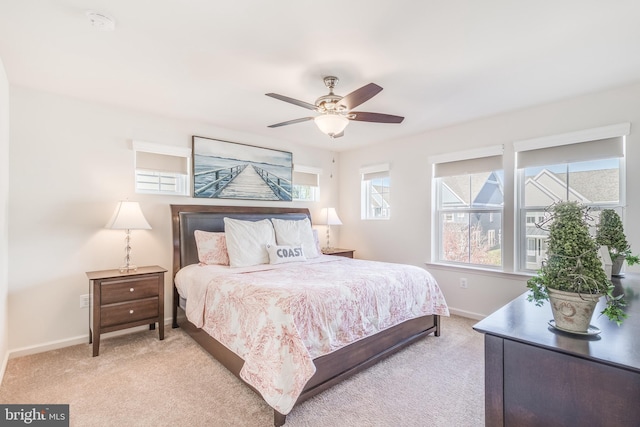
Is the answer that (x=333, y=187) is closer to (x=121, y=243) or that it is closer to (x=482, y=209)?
(x=482, y=209)

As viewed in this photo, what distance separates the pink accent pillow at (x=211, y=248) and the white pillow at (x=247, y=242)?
11 centimetres

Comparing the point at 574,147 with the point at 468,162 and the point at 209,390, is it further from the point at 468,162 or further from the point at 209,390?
the point at 209,390

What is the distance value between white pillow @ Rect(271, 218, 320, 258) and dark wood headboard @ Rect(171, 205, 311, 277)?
0.40 metres

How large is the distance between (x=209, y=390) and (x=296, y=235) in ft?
6.52

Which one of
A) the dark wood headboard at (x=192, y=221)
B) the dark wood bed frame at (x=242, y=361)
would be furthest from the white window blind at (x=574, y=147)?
the dark wood headboard at (x=192, y=221)

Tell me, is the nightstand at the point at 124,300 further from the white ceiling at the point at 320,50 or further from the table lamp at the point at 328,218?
the table lamp at the point at 328,218

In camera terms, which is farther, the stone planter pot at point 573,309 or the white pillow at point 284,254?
the white pillow at point 284,254

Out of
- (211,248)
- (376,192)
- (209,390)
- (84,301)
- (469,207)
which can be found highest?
(376,192)

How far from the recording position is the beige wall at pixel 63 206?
2.74m

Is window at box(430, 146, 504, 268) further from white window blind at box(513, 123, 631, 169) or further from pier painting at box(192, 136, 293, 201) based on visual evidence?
pier painting at box(192, 136, 293, 201)

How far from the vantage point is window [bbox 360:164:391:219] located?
4732mm

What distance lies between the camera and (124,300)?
2854 mm

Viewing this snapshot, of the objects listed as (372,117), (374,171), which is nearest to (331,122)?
(372,117)

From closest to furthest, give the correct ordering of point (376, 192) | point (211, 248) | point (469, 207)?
point (211, 248) < point (469, 207) < point (376, 192)
